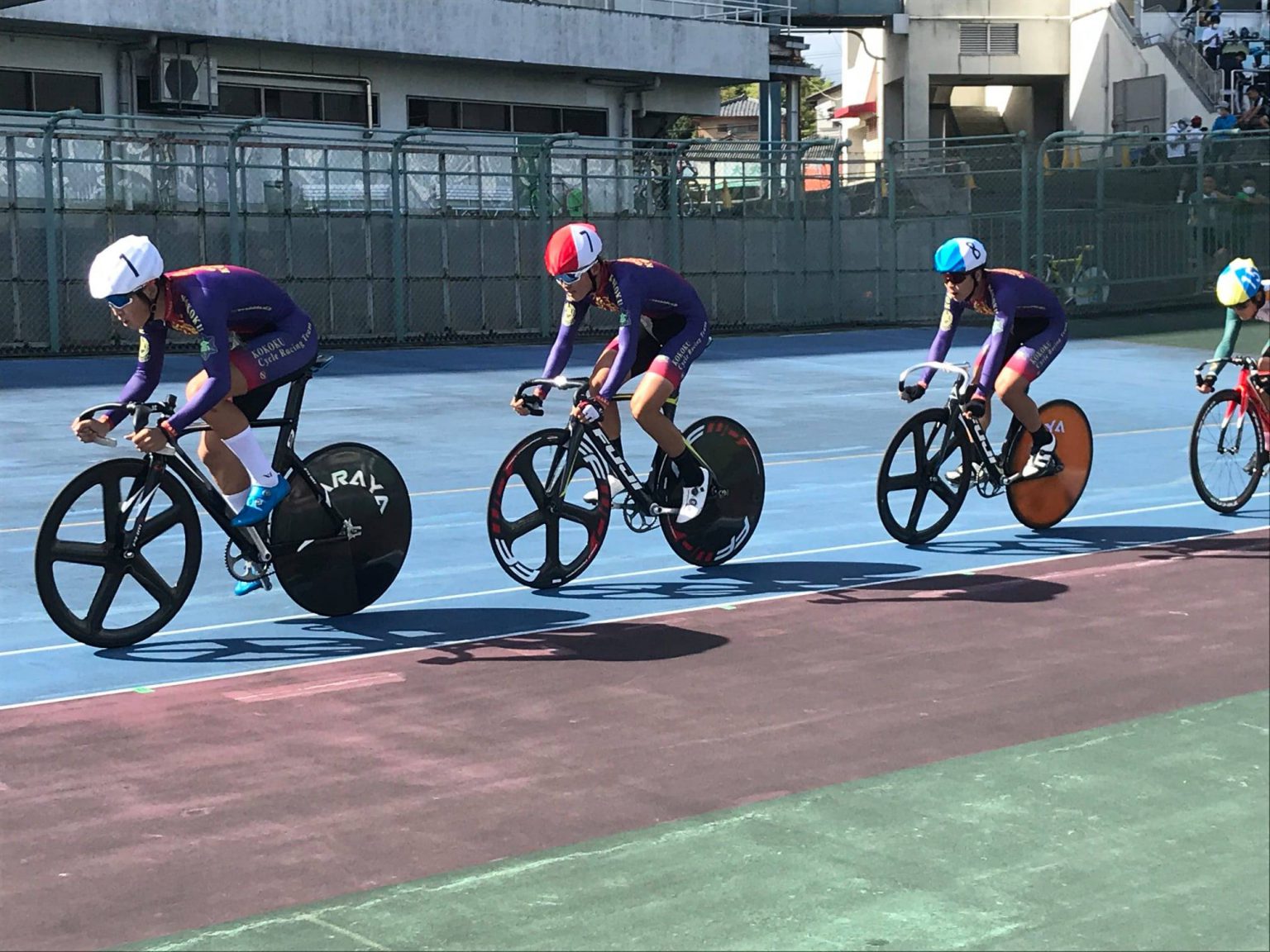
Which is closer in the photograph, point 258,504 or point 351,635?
point 258,504

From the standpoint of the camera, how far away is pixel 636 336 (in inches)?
358

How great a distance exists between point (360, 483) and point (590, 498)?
1.40 metres

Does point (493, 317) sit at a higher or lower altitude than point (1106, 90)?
lower

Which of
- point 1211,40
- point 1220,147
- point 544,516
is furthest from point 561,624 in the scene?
point 1211,40

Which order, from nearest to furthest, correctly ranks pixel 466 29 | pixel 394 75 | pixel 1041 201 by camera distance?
pixel 1041 201 < pixel 466 29 < pixel 394 75

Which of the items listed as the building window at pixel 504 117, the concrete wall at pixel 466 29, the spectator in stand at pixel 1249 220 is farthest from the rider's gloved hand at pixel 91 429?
the building window at pixel 504 117

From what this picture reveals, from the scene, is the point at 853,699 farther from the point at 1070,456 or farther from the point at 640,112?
the point at 640,112

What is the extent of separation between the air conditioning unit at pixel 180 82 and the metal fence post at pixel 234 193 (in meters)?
6.99

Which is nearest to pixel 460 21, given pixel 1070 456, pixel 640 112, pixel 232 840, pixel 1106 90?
pixel 640 112

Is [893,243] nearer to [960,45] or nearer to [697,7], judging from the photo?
[697,7]

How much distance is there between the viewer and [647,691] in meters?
7.24

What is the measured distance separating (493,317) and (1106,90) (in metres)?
24.9

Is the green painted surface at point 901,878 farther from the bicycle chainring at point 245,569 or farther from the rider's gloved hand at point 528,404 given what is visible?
the rider's gloved hand at point 528,404

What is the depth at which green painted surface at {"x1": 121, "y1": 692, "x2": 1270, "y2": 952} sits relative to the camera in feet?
14.5
